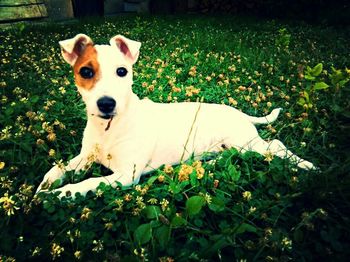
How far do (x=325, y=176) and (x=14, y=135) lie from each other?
2858 mm

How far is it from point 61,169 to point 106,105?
690 mm

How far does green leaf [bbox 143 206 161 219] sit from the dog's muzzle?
0.80 metres

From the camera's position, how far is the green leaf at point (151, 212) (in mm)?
2234

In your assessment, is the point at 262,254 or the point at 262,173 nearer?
the point at 262,254

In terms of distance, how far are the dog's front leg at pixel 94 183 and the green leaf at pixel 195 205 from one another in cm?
58

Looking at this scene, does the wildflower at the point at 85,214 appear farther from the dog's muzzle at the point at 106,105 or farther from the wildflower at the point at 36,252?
the dog's muzzle at the point at 106,105

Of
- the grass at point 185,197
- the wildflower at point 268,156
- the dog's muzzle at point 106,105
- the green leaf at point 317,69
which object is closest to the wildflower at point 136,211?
the grass at point 185,197

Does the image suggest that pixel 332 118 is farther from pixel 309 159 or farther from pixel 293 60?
pixel 293 60

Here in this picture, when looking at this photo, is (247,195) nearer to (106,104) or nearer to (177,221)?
(177,221)

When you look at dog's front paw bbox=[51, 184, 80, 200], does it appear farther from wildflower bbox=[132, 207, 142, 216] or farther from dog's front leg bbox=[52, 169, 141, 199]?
wildflower bbox=[132, 207, 142, 216]

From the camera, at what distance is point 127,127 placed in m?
2.82

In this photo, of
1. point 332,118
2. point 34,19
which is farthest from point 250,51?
point 34,19

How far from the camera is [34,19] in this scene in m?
10.9

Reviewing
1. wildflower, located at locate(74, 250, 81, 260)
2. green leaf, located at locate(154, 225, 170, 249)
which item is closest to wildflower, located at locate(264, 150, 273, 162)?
green leaf, located at locate(154, 225, 170, 249)
